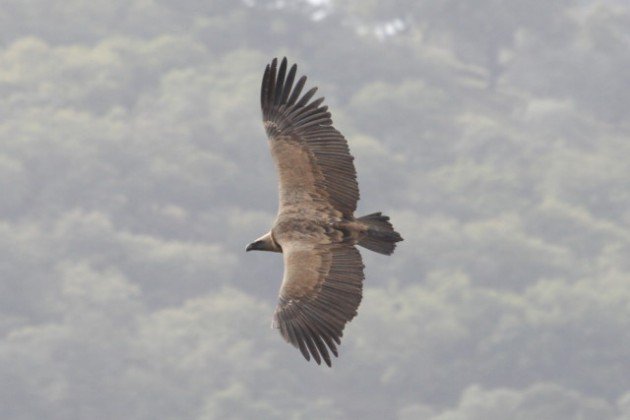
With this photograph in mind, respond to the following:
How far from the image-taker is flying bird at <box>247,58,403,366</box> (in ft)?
78.3

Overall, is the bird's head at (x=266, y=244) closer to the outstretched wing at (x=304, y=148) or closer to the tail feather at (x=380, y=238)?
the outstretched wing at (x=304, y=148)

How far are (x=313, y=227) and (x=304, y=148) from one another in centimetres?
193

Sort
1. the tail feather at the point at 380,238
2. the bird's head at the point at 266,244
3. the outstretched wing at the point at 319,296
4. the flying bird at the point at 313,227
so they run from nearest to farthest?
1. the outstretched wing at the point at 319,296
2. the flying bird at the point at 313,227
3. the tail feather at the point at 380,238
4. the bird's head at the point at 266,244

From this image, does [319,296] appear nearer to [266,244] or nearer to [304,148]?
[266,244]

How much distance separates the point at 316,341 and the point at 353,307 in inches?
31.3

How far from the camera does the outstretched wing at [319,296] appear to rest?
23.7 metres

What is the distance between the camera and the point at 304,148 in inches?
1036

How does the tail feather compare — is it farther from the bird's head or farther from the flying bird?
the bird's head

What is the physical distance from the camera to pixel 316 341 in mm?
23719

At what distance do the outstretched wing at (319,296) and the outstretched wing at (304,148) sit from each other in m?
1.28

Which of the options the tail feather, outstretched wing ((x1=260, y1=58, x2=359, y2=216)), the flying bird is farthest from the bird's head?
the tail feather

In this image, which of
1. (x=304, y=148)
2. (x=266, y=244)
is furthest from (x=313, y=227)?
(x=304, y=148)

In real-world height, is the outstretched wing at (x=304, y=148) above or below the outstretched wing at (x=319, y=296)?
above

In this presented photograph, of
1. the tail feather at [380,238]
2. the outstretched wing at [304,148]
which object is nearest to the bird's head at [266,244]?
the outstretched wing at [304,148]
